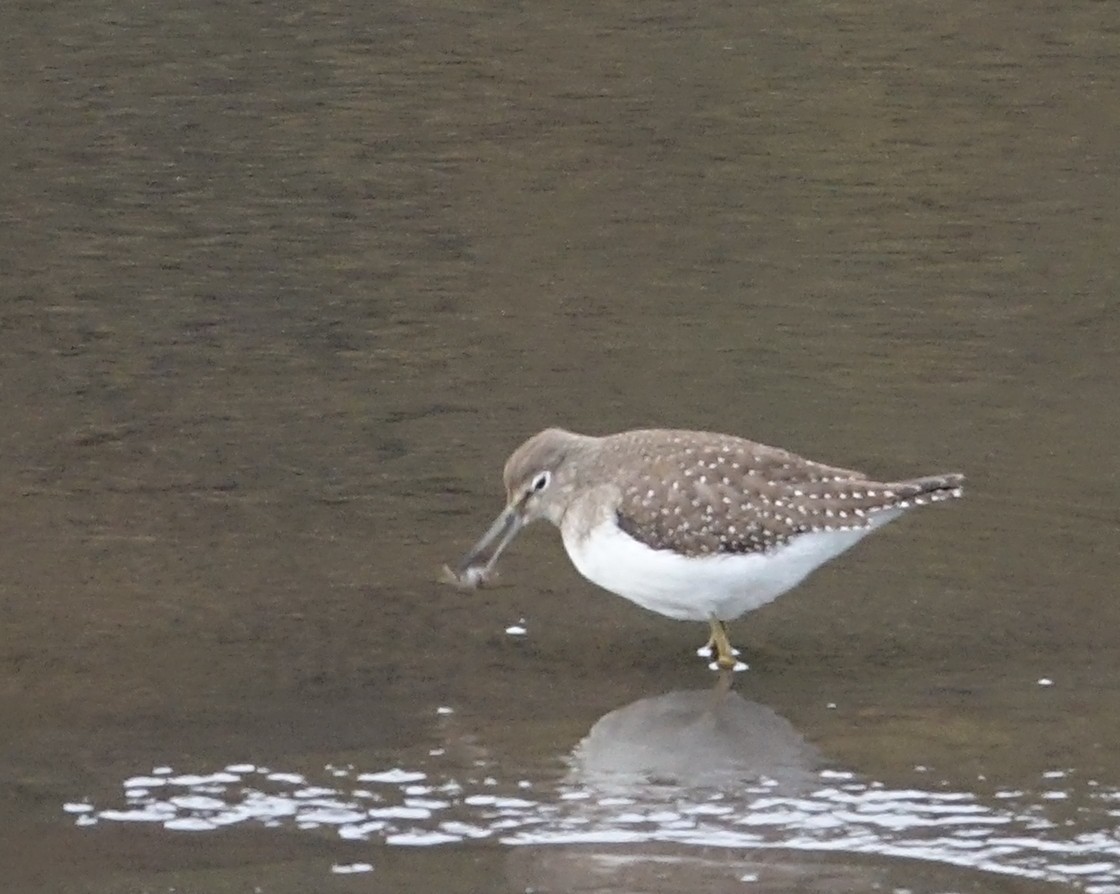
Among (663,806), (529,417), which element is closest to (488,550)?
(663,806)

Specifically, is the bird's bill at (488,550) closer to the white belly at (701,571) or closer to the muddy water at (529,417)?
the muddy water at (529,417)

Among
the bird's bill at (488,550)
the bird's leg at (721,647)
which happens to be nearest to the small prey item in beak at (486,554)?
the bird's bill at (488,550)

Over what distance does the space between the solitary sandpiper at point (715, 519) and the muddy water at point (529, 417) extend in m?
0.36

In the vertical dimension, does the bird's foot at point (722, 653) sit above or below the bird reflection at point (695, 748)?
above

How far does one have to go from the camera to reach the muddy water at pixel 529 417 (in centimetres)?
733

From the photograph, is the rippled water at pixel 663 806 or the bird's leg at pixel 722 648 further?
the bird's leg at pixel 722 648

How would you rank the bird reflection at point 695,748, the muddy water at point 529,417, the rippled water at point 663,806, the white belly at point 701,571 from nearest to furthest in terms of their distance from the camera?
the rippled water at point 663,806
the muddy water at point 529,417
the bird reflection at point 695,748
the white belly at point 701,571

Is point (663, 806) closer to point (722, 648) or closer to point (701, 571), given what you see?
point (701, 571)

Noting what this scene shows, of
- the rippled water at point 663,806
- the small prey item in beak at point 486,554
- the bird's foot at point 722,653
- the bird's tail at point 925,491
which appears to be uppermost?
the bird's tail at point 925,491

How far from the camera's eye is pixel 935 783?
24.6 ft

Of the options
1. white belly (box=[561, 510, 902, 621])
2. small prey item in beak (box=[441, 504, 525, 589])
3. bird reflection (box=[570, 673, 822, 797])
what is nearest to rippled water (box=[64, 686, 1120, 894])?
bird reflection (box=[570, 673, 822, 797])

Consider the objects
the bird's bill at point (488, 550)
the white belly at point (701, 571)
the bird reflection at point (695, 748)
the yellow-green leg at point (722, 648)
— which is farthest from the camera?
the bird's bill at point (488, 550)

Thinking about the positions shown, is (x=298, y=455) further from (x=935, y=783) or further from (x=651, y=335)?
(x=935, y=783)

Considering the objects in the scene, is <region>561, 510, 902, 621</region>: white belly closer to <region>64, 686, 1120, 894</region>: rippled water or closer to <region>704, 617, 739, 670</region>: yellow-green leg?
<region>704, 617, 739, 670</region>: yellow-green leg
